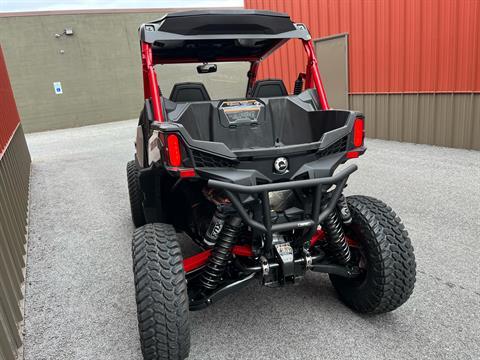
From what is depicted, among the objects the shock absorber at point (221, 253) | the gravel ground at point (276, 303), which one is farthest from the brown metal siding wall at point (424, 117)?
the shock absorber at point (221, 253)

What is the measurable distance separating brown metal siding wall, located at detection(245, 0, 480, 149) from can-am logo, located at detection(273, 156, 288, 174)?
5.82m

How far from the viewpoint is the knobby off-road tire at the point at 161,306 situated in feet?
6.19

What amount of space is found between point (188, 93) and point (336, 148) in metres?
1.24

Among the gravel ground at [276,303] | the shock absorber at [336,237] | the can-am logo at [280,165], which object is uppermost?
the can-am logo at [280,165]

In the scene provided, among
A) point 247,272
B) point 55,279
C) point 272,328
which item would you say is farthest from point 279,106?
point 55,279

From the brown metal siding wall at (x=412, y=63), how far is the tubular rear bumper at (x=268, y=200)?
19.1 ft

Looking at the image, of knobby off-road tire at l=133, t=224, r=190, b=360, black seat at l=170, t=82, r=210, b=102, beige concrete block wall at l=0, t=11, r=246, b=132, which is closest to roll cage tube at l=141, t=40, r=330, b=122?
black seat at l=170, t=82, r=210, b=102

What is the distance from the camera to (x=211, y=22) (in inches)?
98.8

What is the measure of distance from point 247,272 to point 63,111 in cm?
1690

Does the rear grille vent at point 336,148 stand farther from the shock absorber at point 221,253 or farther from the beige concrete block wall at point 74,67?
the beige concrete block wall at point 74,67

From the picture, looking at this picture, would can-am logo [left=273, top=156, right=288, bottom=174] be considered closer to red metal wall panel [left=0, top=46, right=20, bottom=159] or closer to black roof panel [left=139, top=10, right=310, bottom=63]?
black roof panel [left=139, top=10, right=310, bottom=63]

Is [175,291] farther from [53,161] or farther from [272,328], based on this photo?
[53,161]

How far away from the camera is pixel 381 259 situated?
2.23m

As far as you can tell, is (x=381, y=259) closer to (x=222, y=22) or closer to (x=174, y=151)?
(x=174, y=151)
